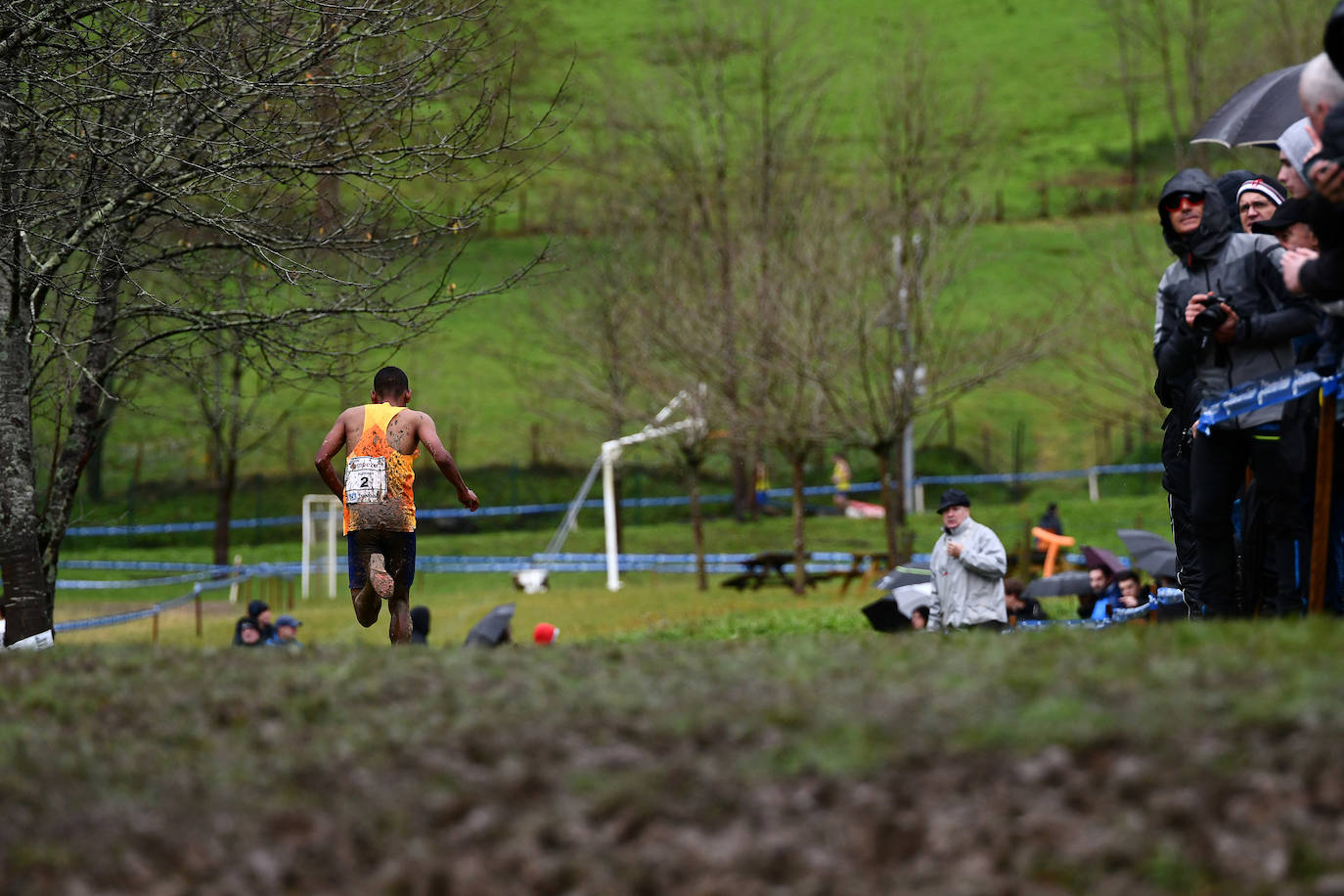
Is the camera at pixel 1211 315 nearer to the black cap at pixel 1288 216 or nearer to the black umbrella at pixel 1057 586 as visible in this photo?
the black cap at pixel 1288 216

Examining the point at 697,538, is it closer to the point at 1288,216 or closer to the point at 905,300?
the point at 905,300

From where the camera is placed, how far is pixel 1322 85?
22.2 ft

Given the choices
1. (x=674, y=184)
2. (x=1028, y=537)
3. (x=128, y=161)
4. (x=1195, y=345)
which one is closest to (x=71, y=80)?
(x=128, y=161)

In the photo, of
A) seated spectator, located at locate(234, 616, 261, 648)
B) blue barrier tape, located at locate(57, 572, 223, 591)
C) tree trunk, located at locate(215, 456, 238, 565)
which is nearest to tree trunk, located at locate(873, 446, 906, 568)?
seated spectator, located at locate(234, 616, 261, 648)

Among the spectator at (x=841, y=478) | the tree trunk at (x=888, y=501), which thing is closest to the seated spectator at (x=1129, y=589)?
the tree trunk at (x=888, y=501)

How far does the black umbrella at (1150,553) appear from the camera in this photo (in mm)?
14766

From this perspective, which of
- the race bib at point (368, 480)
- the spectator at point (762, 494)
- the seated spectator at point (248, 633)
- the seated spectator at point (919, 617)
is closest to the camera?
the race bib at point (368, 480)

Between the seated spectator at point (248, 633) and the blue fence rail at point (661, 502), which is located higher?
the blue fence rail at point (661, 502)

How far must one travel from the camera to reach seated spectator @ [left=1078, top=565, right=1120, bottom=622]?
560 inches

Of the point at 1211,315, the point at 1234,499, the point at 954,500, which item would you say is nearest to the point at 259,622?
the point at 954,500

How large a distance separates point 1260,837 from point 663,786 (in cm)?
172

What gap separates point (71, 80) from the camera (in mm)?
10633

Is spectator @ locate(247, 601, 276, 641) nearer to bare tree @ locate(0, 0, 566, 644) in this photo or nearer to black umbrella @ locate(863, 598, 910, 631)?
bare tree @ locate(0, 0, 566, 644)

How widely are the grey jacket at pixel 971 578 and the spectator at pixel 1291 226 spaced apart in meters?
4.97
